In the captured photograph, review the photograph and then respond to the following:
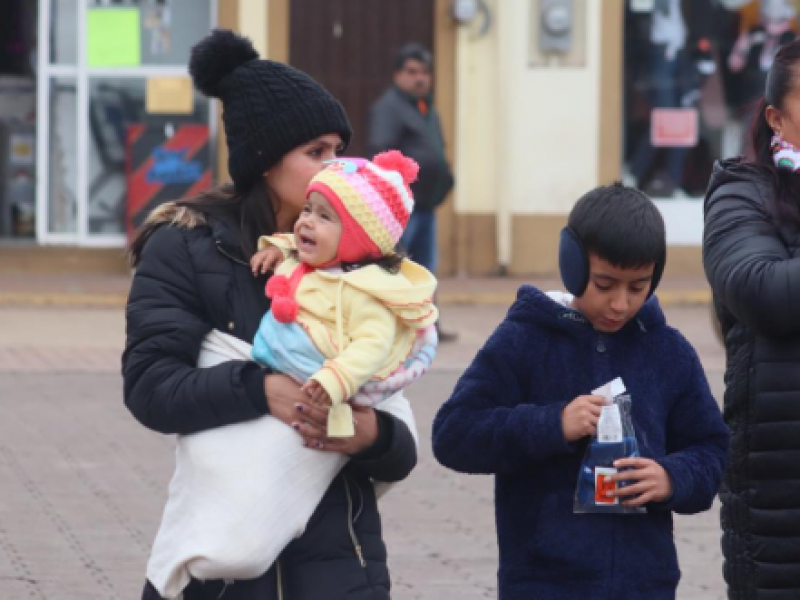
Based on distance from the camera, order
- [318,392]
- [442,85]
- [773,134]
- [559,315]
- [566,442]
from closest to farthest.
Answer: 1. [318,392]
2. [566,442]
3. [559,315]
4. [773,134]
5. [442,85]

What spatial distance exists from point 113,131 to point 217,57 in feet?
44.7

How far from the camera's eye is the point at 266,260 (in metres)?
3.75

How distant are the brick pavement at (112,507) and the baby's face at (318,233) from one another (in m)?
3.00

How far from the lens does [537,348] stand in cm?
388

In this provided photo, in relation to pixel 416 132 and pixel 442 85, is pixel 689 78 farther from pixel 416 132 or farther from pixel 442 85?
pixel 416 132

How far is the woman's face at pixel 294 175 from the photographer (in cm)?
393

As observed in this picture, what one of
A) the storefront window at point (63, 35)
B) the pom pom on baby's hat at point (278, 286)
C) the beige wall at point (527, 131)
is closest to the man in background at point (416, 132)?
the beige wall at point (527, 131)

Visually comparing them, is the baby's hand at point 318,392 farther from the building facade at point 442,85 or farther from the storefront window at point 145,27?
Result: the storefront window at point 145,27

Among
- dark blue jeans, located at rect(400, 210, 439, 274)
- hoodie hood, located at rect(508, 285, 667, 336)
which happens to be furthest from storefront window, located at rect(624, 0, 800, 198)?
hoodie hood, located at rect(508, 285, 667, 336)

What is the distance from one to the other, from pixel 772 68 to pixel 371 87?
13.4 m

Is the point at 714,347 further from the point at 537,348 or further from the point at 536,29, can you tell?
the point at 537,348

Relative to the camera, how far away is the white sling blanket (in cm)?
364

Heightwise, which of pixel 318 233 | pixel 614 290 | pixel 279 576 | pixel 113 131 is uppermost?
pixel 318 233

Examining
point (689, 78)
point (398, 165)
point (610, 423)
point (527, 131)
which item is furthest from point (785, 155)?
point (689, 78)
